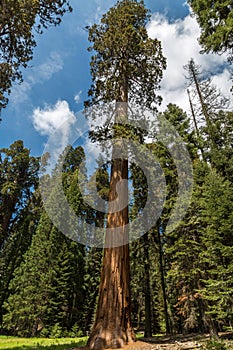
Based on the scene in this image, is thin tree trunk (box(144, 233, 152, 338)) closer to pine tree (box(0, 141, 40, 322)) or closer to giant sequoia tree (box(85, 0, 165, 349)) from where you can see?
giant sequoia tree (box(85, 0, 165, 349))

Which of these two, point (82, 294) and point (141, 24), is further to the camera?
point (82, 294)

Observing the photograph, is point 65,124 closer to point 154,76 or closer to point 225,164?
point 154,76

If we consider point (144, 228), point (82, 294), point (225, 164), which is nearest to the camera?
point (225, 164)

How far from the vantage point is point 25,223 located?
24.1 metres

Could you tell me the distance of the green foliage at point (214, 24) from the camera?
845cm

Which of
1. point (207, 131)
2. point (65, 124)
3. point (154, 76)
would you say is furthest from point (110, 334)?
point (207, 131)

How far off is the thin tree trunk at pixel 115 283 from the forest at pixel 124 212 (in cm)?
3

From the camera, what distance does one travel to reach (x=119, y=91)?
9391 millimetres

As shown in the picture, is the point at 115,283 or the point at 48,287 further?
the point at 48,287

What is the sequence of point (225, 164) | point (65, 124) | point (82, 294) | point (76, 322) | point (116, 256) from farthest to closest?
point (82, 294) < point (76, 322) < point (225, 164) < point (65, 124) < point (116, 256)

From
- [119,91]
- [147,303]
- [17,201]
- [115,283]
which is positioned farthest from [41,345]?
[17,201]

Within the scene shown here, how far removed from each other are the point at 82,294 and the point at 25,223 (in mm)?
9072

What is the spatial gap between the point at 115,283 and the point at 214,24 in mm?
10095

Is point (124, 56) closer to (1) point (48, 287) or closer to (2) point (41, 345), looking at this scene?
(2) point (41, 345)
